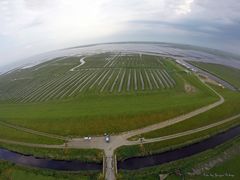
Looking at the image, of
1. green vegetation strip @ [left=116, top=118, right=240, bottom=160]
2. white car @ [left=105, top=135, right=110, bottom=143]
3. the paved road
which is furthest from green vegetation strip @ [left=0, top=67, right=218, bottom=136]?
green vegetation strip @ [left=116, top=118, right=240, bottom=160]

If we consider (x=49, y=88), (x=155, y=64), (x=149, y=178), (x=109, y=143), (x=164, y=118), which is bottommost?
(x=149, y=178)

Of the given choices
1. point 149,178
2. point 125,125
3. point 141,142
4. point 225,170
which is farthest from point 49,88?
point 225,170

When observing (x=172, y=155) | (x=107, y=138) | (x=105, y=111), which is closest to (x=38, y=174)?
(x=107, y=138)

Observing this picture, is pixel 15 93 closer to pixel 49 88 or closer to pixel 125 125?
pixel 49 88

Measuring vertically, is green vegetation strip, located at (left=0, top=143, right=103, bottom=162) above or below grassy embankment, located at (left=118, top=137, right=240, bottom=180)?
above

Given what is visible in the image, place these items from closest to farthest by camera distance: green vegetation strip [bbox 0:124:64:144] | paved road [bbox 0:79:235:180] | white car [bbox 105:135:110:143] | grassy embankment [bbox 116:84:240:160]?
paved road [bbox 0:79:235:180] < grassy embankment [bbox 116:84:240:160] < white car [bbox 105:135:110:143] < green vegetation strip [bbox 0:124:64:144]

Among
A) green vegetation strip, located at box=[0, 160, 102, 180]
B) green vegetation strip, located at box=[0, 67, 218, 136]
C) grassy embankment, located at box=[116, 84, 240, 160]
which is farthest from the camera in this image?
green vegetation strip, located at box=[0, 67, 218, 136]

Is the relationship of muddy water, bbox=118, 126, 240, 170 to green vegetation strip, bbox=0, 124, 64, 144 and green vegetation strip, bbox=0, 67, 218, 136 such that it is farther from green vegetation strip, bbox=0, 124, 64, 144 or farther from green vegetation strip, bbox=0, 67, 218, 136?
green vegetation strip, bbox=0, 124, 64, 144

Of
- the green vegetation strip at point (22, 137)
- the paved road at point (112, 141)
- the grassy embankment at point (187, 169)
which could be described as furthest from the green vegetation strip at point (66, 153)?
the grassy embankment at point (187, 169)

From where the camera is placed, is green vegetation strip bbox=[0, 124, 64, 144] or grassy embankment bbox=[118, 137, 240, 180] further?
green vegetation strip bbox=[0, 124, 64, 144]
